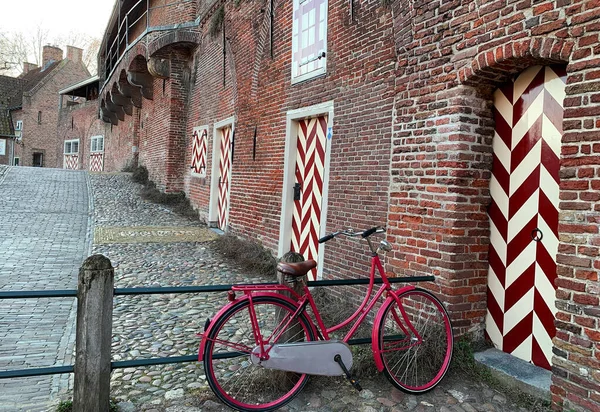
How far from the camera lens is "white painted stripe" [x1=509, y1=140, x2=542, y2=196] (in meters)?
3.72

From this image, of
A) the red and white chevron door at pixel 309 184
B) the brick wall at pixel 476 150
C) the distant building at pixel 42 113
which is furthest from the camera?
the distant building at pixel 42 113

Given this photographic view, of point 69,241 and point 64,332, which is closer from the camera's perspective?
point 64,332

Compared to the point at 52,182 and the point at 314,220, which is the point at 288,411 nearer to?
the point at 314,220

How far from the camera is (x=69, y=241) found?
30.4 feet

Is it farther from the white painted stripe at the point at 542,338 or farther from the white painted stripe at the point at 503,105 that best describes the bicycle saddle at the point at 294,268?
the white painted stripe at the point at 503,105

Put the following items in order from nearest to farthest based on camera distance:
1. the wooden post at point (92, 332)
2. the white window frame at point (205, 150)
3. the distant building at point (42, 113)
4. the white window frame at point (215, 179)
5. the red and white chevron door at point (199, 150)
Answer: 1. the wooden post at point (92, 332)
2. the white window frame at point (215, 179)
3. the white window frame at point (205, 150)
4. the red and white chevron door at point (199, 150)
5. the distant building at point (42, 113)

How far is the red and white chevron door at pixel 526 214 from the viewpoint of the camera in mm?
3607

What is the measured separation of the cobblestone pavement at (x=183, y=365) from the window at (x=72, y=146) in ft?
89.4

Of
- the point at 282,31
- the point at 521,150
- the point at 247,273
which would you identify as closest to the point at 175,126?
the point at 282,31

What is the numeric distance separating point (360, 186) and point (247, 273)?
8.64ft

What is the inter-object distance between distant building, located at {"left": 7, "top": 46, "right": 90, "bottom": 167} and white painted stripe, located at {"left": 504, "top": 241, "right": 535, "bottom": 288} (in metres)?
41.2

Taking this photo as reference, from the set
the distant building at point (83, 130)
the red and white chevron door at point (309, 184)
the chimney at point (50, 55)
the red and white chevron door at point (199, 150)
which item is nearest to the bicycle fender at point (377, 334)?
the red and white chevron door at point (309, 184)

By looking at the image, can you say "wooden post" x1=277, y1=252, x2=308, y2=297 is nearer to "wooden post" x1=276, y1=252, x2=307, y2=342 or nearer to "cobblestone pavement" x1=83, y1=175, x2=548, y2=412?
"wooden post" x1=276, y1=252, x2=307, y2=342

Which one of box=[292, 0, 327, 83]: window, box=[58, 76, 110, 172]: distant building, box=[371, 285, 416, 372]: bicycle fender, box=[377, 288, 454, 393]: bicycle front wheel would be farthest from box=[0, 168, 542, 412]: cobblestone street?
box=[58, 76, 110, 172]: distant building
